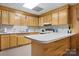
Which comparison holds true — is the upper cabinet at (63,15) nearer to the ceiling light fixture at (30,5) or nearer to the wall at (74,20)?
the wall at (74,20)

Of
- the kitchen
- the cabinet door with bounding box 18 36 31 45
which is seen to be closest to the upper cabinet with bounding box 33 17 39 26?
the kitchen

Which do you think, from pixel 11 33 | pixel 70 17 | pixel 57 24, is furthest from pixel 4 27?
pixel 70 17

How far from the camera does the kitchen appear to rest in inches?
56.5

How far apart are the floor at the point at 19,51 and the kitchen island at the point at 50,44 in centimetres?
7

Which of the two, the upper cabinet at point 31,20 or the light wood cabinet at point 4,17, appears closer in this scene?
the light wood cabinet at point 4,17

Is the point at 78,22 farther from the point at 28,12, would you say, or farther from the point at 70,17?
the point at 28,12

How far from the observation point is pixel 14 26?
1457 millimetres

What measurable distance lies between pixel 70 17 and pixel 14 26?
0.76 m

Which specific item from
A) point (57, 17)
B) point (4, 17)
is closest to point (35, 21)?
point (57, 17)

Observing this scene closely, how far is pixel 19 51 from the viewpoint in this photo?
148cm

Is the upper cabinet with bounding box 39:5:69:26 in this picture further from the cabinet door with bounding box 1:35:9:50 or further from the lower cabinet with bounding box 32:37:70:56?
the cabinet door with bounding box 1:35:9:50

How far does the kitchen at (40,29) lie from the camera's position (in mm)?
1435

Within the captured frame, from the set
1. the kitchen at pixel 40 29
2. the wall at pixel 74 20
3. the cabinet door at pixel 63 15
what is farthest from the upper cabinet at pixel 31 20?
the wall at pixel 74 20

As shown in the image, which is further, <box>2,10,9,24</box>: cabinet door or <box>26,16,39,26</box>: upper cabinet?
<box>26,16,39,26</box>: upper cabinet
